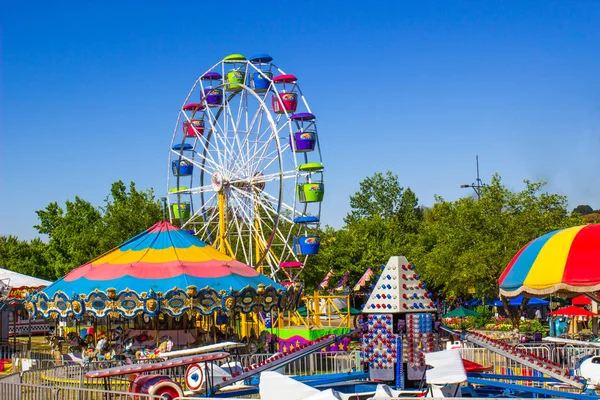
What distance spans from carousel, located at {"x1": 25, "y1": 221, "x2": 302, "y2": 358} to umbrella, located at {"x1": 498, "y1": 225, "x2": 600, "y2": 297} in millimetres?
8303

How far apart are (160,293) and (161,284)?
1.64 feet

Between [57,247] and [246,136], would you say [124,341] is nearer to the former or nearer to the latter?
[246,136]

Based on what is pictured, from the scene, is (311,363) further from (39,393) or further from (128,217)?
(128,217)

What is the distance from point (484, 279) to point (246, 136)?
1283cm

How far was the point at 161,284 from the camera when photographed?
2512cm

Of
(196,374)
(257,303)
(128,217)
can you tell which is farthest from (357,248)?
(196,374)

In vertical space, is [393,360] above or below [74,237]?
below

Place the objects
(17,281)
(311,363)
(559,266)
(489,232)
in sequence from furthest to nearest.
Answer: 1. (489,232)
2. (17,281)
3. (311,363)
4. (559,266)

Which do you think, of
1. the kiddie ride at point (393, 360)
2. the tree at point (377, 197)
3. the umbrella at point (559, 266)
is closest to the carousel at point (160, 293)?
the kiddie ride at point (393, 360)

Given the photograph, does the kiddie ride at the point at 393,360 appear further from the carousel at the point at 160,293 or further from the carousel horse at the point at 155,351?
the carousel at the point at 160,293

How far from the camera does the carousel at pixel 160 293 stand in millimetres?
24781

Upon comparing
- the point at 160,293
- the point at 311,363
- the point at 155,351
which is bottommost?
the point at 311,363

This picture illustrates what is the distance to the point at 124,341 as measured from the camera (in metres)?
27.3

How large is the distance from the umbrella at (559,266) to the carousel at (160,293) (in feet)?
27.2
